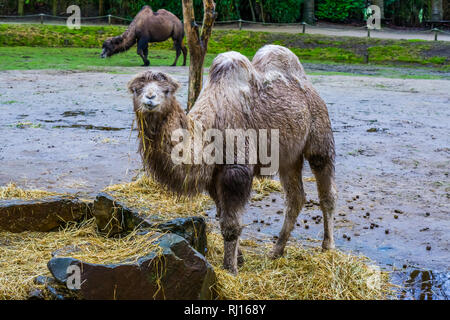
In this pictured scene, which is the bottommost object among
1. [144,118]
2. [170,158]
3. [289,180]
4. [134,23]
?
[289,180]

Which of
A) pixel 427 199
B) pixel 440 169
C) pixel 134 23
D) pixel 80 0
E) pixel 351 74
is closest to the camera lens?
pixel 427 199

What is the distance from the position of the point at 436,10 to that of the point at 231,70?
91.2 ft

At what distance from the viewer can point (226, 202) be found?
14.4ft

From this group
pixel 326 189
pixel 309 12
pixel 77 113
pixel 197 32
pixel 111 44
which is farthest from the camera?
pixel 309 12

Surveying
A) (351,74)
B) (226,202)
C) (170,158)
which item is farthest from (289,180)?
(351,74)

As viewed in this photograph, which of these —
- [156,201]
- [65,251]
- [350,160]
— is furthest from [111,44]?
[65,251]

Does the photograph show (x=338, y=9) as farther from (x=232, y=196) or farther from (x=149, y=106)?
(x=149, y=106)

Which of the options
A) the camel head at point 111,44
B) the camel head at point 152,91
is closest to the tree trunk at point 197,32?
the camel head at point 152,91

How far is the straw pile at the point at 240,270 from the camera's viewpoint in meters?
4.05

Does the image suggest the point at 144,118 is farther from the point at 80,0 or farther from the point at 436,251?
the point at 80,0

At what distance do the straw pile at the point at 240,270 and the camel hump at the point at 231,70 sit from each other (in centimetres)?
100

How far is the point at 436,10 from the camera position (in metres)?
29.4

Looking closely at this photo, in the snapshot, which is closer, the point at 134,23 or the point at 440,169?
the point at 440,169

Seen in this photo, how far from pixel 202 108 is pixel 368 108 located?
8.75m
